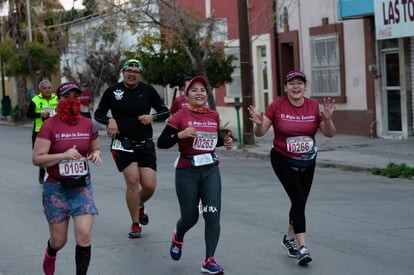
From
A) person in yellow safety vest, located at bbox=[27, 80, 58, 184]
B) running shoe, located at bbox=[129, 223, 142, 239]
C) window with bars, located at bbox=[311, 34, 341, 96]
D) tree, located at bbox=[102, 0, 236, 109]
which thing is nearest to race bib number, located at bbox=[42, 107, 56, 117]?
person in yellow safety vest, located at bbox=[27, 80, 58, 184]

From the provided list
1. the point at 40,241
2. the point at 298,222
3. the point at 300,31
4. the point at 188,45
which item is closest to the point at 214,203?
the point at 298,222

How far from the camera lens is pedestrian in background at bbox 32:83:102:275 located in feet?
22.6

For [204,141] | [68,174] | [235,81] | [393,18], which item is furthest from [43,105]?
[235,81]

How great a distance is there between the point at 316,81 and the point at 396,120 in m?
3.69

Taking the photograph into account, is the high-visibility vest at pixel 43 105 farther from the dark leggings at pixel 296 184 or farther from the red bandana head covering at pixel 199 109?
the dark leggings at pixel 296 184

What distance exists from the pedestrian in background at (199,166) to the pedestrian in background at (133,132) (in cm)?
159

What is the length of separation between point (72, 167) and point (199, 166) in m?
1.28

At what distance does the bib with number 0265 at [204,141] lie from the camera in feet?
25.2

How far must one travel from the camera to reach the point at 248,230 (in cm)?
979

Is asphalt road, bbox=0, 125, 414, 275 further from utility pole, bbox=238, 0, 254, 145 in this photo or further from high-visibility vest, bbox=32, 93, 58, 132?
utility pole, bbox=238, 0, 254, 145

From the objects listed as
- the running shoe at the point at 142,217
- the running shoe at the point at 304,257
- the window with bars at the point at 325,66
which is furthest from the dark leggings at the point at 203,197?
the window with bars at the point at 325,66

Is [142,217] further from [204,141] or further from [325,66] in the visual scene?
[325,66]

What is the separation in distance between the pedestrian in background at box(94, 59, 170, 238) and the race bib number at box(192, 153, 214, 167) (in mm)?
1732

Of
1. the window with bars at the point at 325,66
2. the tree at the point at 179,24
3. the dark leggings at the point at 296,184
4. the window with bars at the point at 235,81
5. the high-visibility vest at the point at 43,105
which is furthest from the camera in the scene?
the window with bars at the point at 235,81
